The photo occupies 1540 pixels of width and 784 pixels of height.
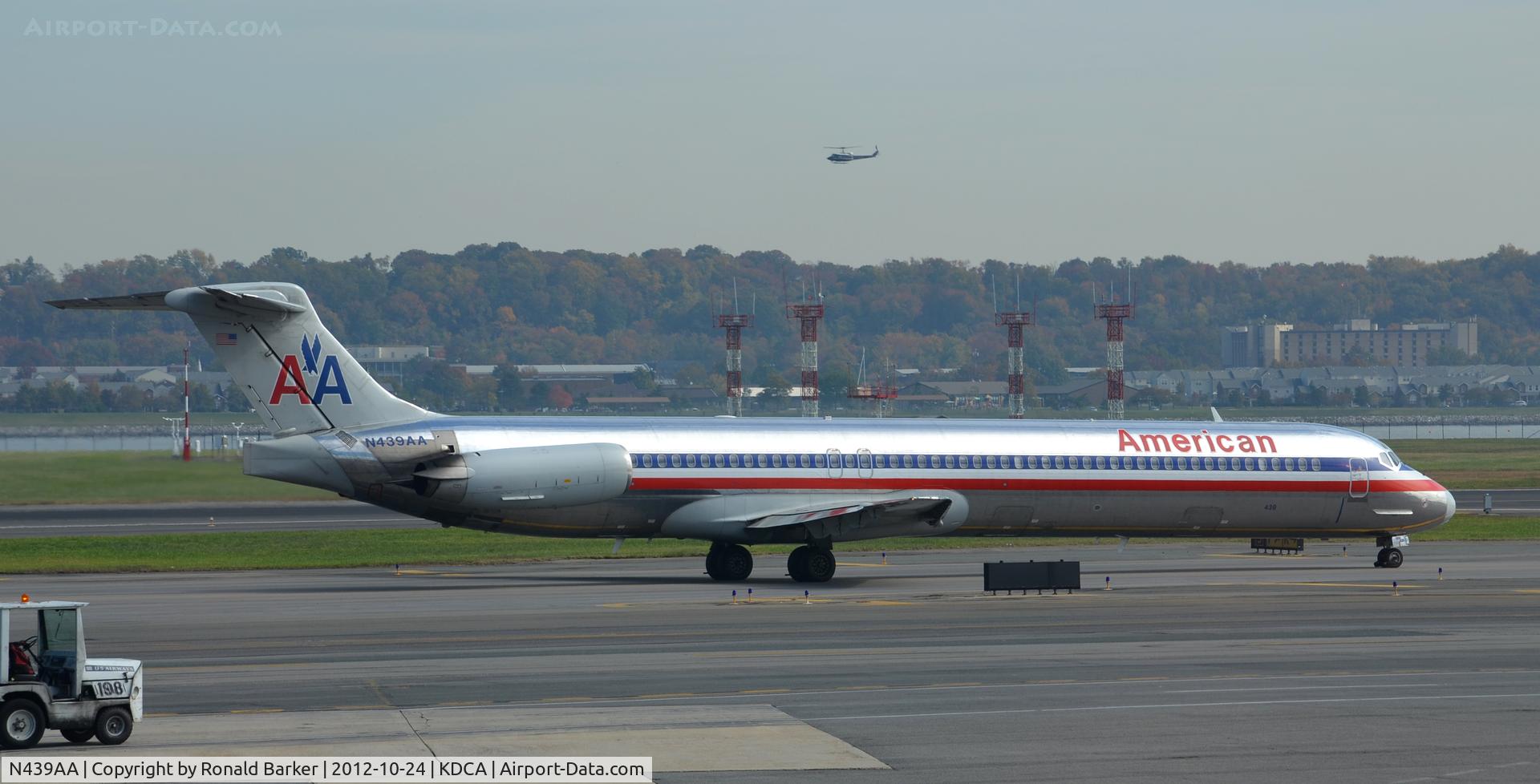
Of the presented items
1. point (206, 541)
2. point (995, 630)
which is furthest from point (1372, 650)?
point (206, 541)

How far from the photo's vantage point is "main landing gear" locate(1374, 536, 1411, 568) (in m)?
42.6

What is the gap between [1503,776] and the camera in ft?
53.5

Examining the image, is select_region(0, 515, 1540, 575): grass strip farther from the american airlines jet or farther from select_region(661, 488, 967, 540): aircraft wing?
select_region(661, 488, 967, 540): aircraft wing

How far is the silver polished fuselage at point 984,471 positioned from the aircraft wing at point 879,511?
59cm

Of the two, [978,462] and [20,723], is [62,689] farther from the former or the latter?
[978,462]

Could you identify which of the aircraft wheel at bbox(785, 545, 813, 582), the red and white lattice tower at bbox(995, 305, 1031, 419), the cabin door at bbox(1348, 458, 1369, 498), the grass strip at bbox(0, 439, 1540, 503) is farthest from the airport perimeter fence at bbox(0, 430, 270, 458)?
the red and white lattice tower at bbox(995, 305, 1031, 419)

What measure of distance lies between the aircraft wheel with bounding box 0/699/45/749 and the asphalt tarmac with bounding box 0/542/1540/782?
7.8 inches

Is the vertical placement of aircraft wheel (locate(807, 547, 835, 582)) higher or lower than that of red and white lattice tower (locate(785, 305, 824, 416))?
lower

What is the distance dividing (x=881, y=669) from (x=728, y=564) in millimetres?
14966

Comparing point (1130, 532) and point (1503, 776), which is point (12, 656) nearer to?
point (1503, 776)

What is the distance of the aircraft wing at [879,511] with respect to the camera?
121 feet

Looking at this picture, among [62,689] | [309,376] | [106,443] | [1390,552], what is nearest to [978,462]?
[1390,552]

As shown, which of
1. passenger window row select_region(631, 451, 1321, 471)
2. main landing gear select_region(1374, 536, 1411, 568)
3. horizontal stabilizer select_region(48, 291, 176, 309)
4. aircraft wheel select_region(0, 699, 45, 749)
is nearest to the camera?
aircraft wheel select_region(0, 699, 45, 749)

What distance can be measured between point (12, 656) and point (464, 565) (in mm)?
26699
